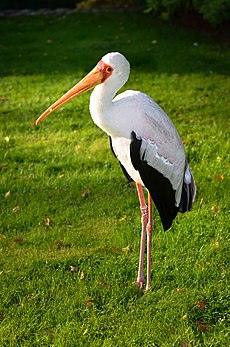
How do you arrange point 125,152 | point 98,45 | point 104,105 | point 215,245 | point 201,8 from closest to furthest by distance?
point 104,105 → point 125,152 → point 215,245 → point 201,8 → point 98,45

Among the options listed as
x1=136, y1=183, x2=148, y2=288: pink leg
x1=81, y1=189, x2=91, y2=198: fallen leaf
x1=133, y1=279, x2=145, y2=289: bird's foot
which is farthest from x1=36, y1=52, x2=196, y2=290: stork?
x1=81, y1=189, x2=91, y2=198: fallen leaf

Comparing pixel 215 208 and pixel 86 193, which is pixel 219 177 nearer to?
pixel 215 208

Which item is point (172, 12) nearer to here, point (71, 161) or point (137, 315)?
point (71, 161)

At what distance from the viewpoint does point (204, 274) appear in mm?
4352

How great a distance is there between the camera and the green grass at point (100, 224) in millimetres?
3920

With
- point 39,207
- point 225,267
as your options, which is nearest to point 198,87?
point 39,207

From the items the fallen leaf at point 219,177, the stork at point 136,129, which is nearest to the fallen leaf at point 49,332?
the stork at point 136,129

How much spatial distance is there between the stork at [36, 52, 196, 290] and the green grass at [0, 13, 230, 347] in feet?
2.01

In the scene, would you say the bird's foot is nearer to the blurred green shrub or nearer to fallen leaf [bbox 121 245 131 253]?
fallen leaf [bbox 121 245 131 253]

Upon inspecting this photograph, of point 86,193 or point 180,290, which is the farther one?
point 86,193

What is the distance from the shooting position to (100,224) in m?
5.12

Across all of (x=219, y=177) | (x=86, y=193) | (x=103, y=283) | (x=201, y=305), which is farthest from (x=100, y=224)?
(x=201, y=305)

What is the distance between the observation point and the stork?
12.5ft

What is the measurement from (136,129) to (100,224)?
1.48 metres
